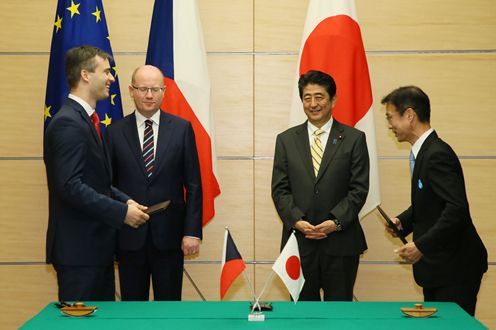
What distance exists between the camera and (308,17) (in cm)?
477

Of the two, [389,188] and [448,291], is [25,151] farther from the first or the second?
[448,291]

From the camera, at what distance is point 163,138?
416cm

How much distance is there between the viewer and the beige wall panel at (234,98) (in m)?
5.15

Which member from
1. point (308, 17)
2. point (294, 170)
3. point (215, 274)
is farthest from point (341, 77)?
point (215, 274)

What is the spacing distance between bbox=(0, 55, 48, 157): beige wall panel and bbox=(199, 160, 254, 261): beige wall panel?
1402 millimetres

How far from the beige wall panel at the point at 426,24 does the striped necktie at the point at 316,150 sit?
3.98 feet

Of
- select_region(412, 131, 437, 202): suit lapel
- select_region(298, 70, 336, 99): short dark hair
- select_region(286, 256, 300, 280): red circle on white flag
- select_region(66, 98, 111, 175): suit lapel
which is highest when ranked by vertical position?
select_region(298, 70, 336, 99): short dark hair

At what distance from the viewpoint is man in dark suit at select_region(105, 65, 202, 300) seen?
4.07 m

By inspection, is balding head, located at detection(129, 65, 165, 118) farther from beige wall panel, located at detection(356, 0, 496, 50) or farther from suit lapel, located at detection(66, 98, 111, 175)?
beige wall panel, located at detection(356, 0, 496, 50)

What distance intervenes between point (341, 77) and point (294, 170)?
2.84ft

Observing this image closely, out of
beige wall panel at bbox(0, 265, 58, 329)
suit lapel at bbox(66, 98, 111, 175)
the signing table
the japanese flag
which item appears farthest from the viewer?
beige wall panel at bbox(0, 265, 58, 329)

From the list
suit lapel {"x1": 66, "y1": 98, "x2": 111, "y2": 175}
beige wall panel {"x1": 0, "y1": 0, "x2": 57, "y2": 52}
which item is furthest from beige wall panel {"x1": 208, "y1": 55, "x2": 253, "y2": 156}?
suit lapel {"x1": 66, "y1": 98, "x2": 111, "y2": 175}

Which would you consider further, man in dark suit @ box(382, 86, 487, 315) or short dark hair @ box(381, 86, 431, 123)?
short dark hair @ box(381, 86, 431, 123)

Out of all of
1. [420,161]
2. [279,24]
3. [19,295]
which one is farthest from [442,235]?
[19,295]
